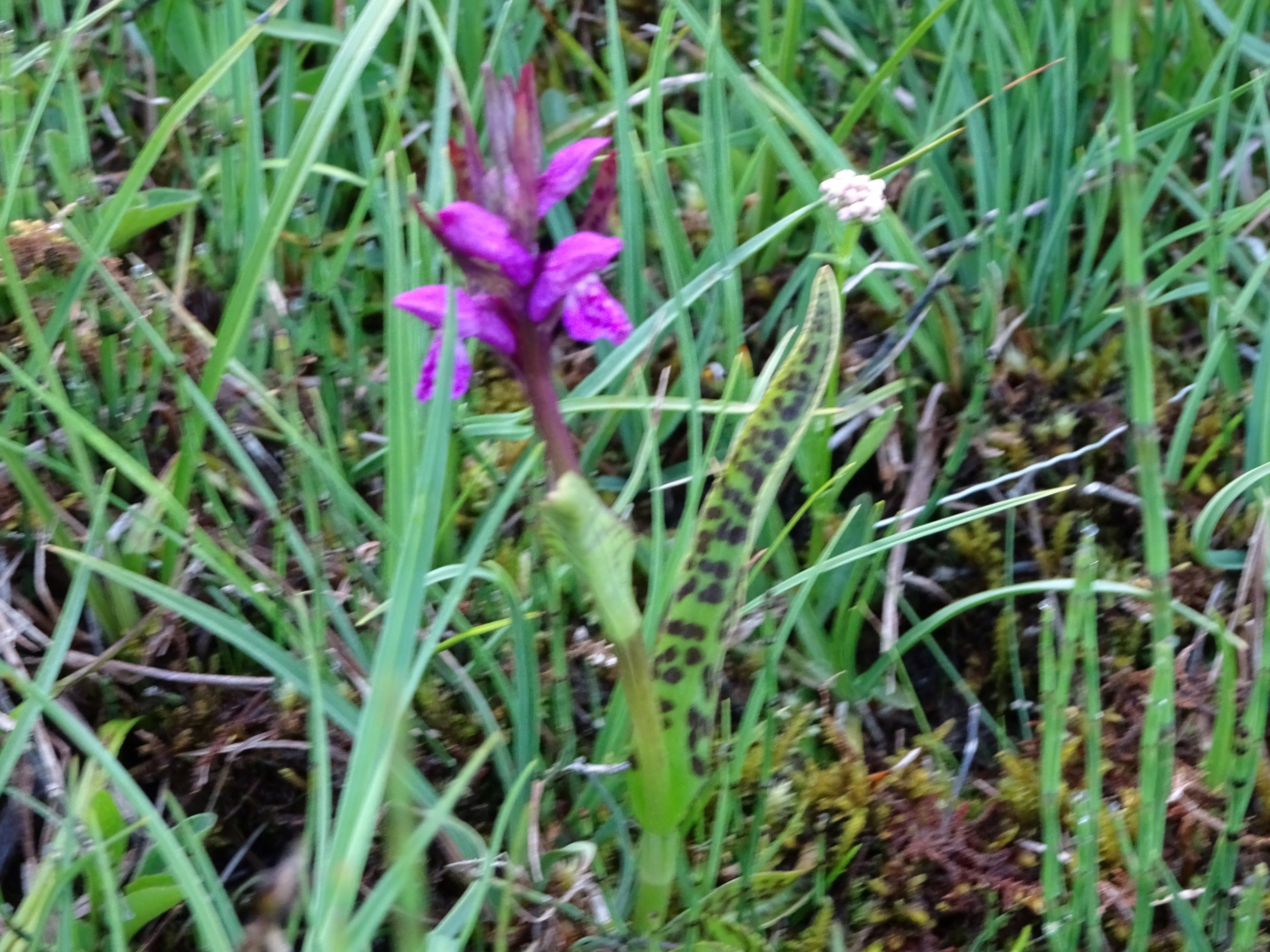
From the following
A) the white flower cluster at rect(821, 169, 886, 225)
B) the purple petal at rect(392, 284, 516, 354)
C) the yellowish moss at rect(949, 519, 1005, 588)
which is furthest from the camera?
the yellowish moss at rect(949, 519, 1005, 588)

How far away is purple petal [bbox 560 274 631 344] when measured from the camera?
0.73 m

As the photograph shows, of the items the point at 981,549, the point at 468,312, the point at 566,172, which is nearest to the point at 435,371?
the point at 468,312

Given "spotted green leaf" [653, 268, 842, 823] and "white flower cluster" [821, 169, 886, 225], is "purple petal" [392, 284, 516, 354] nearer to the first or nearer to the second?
"spotted green leaf" [653, 268, 842, 823]

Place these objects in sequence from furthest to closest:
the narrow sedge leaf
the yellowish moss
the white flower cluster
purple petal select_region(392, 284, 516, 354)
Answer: the yellowish moss < the white flower cluster < purple petal select_region(392, 284, 516, 354) < the narrow sedge leaf

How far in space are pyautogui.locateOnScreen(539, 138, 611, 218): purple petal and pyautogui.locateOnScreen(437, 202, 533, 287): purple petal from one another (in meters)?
0.05

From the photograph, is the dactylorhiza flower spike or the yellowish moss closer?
the dactylorhiza flower spike

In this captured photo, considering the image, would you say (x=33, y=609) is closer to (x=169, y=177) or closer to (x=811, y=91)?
(x=169, y=177)

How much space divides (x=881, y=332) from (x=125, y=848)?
97cm

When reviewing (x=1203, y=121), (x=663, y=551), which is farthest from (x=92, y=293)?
(x=1203, y=121)

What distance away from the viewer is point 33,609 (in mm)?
1059

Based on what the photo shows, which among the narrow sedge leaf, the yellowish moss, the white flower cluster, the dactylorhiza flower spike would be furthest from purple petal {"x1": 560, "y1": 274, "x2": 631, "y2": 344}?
the yellowish moss

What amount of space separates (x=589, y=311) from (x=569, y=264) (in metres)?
0.04

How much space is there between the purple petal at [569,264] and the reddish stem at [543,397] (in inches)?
0.9

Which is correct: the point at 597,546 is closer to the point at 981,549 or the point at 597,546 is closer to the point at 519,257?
the point at 519,257
